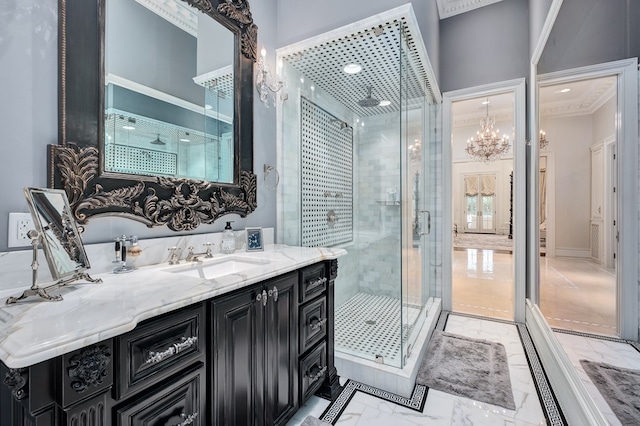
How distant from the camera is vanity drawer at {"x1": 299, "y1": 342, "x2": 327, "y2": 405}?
5.35ft

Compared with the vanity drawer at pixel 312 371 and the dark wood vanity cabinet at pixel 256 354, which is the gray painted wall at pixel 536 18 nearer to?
the dark wood vanity cabinet at pixel 256 354

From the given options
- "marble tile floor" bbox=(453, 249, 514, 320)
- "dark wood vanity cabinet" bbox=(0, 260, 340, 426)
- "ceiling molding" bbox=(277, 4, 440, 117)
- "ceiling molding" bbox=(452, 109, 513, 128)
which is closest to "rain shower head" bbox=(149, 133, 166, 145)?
"dark wood vanity cabinet" bbox=(0, 260, 340, 426)

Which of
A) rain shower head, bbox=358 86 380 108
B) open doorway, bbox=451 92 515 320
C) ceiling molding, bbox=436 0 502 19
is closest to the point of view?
rain shower head, bbox=358 86 380 108

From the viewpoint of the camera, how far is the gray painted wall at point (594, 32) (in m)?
1.21

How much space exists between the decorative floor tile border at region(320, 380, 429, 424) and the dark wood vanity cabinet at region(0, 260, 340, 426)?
122mm

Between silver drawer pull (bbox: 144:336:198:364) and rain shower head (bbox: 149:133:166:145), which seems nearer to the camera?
silver drawer pull (bbox: 144:336:198:364)

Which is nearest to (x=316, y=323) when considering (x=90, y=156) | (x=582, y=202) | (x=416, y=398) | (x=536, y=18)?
(x=416, y=398)

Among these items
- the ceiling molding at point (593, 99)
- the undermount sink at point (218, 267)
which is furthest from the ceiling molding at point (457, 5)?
the undermount sink at point (218, 267)

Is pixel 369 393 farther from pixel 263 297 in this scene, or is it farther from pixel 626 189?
pixel 626 189

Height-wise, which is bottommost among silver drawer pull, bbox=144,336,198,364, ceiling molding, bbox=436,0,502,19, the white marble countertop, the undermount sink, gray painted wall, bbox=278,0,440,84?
silver drawer pull, bbox=144,336,198,364

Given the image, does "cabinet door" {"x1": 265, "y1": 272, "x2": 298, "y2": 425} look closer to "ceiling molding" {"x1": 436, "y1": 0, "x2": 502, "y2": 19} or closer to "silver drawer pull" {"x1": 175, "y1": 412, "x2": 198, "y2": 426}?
"silver drawer pull" {"x1": 175, "y1": 412, "x2": 198, "y2": 426}

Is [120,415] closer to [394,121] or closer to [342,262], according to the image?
[342,262]

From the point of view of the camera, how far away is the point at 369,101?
9.64ft

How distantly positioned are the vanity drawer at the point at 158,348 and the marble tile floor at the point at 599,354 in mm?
1667
